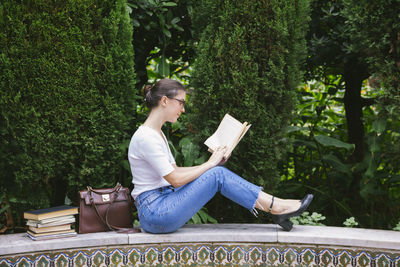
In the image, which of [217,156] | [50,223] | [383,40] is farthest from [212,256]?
[383,40]

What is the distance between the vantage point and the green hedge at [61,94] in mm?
3508

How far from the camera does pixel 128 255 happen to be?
3.30 metres

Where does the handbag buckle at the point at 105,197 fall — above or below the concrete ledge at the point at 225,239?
above

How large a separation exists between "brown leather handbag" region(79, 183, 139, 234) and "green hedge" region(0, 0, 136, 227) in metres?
0.32

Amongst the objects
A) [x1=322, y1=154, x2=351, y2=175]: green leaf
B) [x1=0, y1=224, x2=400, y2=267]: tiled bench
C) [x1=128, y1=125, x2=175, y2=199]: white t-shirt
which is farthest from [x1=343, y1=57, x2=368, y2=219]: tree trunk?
[x1=128, y1=125, x2=175, y2=199]: white t-shirt

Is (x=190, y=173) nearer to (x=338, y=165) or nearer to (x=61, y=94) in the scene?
(x=61, y=94)

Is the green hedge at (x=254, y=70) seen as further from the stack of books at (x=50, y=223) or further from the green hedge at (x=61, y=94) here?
the stack of books at (x=50, y=223)

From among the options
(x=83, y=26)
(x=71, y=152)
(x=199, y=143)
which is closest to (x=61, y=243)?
(x=71, y=152)

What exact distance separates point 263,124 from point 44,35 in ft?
6.59

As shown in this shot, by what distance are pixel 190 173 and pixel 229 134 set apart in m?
0.45

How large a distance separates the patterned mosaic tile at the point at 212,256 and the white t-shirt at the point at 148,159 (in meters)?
0.49

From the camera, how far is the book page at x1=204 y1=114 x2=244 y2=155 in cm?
337

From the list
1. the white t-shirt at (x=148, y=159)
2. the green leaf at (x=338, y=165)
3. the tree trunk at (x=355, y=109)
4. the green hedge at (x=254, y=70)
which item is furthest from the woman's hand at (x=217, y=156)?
the tree trunk at (x=355, y=109)

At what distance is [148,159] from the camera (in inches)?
128
